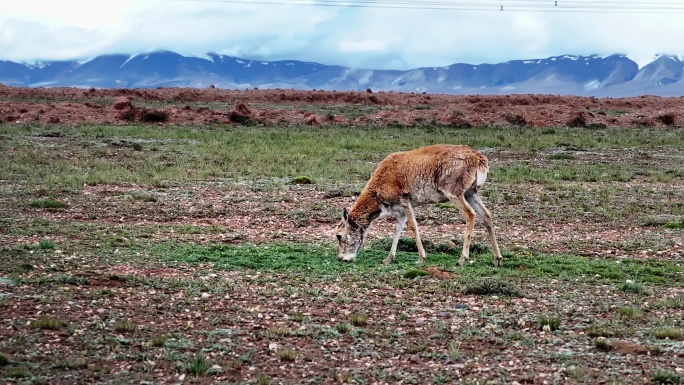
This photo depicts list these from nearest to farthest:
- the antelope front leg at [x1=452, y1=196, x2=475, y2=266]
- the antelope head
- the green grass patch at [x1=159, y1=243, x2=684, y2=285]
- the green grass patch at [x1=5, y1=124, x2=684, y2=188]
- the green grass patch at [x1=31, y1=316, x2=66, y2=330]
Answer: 1. the green grass patch at [x1=31, y1=316, x2=66, y2=330]
2. the green grass patch at [x1=159, y1=243, x2=684, y2=285]
3. the antelope front leg at [x1=452, y1=196, x2=475, y2=266]
4. the antelope head
5. the green grass patch at [x1=5, y1=124, x2=684, y2=188]

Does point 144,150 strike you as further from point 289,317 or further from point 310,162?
point 289,317

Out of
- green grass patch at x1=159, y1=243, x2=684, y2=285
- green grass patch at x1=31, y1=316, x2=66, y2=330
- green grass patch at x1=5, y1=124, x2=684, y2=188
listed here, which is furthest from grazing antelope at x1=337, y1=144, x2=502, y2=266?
green grass patch at x1=5, y1=124, x2=684, y2=188

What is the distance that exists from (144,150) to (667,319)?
28.2 metres

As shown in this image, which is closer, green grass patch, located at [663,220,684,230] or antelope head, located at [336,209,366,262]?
antelope head, located at [336,209,366,262]

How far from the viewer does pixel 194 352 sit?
9.50 meters

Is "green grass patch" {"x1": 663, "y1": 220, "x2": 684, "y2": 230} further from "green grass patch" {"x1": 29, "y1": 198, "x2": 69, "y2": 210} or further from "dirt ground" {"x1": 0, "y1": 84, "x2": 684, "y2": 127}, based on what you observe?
"dirt ground" {"x1": 0, "y1": 84, "x2": 684, "y2": 127}

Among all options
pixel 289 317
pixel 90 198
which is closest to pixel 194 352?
pixel 289 317

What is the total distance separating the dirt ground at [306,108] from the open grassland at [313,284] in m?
21.8

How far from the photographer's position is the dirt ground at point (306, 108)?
164ft

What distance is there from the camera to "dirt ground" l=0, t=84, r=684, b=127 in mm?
49844

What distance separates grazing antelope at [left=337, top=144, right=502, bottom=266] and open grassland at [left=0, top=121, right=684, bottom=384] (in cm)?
57

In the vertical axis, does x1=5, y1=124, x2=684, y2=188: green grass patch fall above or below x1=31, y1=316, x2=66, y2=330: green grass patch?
above

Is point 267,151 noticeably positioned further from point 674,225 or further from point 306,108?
point 306,108

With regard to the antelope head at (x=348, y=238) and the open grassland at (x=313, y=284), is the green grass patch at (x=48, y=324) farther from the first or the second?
the antelope head at (x=348, y=238)
